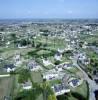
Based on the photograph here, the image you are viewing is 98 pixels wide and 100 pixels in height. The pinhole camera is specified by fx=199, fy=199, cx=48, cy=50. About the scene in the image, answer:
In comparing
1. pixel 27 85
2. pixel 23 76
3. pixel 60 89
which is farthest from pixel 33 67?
pixel 60 89

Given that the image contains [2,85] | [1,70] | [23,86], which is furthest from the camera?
[1,70]

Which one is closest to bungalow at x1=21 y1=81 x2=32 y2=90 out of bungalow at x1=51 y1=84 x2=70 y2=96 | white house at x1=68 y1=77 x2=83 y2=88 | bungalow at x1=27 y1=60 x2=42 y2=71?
bungalow at x1=51 y1=84 x2=70 y2=96

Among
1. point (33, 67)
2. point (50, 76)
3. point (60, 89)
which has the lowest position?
point (33, 67)

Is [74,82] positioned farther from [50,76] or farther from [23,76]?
[23,76]

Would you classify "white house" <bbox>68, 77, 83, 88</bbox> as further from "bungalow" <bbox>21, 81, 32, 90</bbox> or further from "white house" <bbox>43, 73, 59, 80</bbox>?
"bungalow" <bbox>21, 81, 32, 90</bbox>

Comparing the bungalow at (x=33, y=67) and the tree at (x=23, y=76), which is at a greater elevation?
the tree at (x=23, y=76)

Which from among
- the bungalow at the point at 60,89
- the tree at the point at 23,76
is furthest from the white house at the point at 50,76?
the bungalow at the point at 60,89

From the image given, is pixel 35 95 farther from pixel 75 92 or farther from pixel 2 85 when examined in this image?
pixel 2 85

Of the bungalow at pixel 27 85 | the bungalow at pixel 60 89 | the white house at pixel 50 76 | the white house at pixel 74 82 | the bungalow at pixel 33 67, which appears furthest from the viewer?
the bungalow at pixel 33 67

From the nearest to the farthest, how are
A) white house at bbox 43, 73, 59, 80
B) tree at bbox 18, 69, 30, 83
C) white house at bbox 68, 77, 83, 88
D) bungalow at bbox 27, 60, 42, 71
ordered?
white house at bbox 68, 77, 83, 88 → tree at bbox 18, 69, 30, 83 → white house at bbox 43, 73, 59, 80 → bungalow at bbox 27, 60, 42, 71

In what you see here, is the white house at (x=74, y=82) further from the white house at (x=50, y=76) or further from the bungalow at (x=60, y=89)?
the white house at (x=50, y=76)

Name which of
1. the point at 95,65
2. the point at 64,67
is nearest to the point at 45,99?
the point at 64,67
